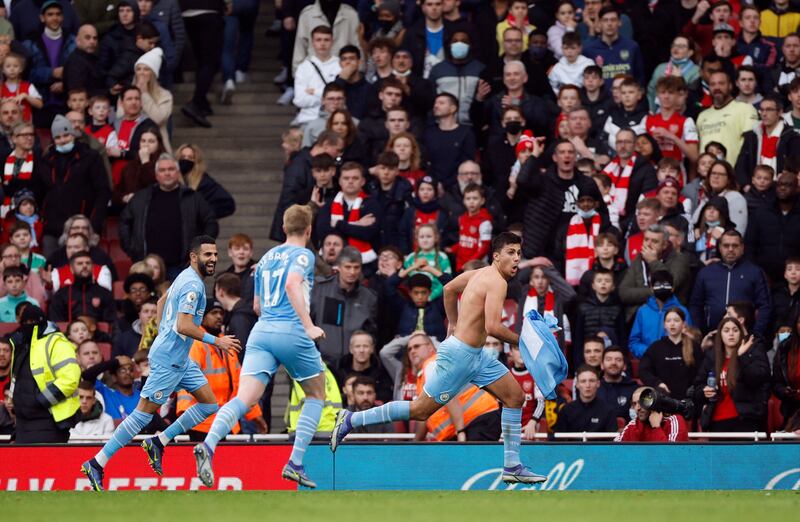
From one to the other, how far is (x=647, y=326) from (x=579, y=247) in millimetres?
1405

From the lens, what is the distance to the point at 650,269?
16656mm

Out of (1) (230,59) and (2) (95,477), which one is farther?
(1) (230,59)

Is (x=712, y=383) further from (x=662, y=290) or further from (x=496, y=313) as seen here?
(x=496, y=313)

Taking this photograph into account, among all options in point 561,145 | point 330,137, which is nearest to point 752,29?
point 561,145

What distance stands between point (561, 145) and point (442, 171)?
1.84m

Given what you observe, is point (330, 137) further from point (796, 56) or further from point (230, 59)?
point (796, 56)

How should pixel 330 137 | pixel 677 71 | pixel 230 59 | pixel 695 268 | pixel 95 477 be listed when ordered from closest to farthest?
pixel 95 477 < pixel 695 268 < pixel 330 137 < pixel 677 71 < pixel 230 59

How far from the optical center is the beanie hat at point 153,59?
787 inches

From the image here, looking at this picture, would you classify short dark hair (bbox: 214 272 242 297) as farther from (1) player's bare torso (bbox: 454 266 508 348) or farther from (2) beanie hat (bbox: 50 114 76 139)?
(1) player's bare torso (bbox: 454 266 508 348)

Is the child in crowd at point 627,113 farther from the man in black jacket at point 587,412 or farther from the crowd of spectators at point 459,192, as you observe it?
the man in black jacket at point 587,412

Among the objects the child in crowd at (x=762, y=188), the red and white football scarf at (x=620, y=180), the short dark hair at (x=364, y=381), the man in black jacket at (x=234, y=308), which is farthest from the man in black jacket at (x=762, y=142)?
the man in black jacket at (x=234, y=308)

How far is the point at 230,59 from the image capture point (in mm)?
22047

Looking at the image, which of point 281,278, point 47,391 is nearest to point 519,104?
point 47,391

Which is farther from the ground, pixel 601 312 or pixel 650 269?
pixel 650 269
